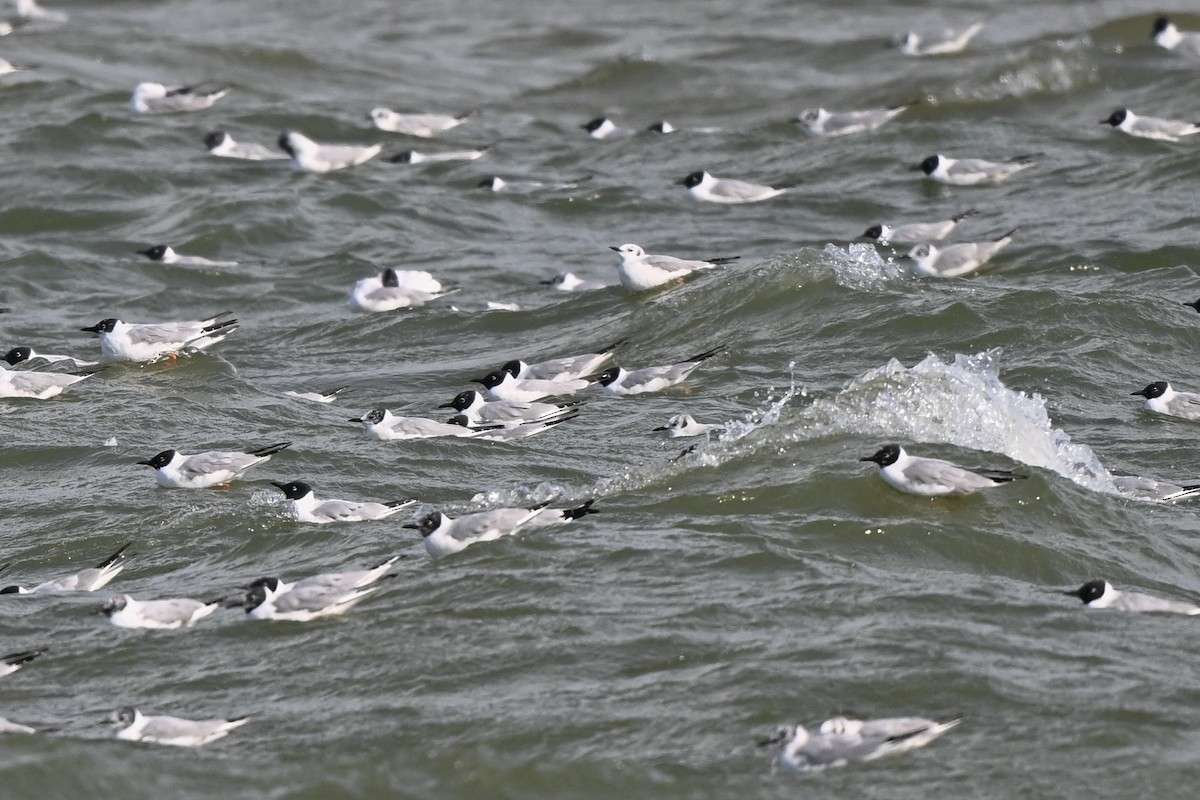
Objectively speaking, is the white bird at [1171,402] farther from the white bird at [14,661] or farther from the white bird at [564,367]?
the white bird at [14,661]

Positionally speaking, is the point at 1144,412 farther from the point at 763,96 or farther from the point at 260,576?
the point at 763,96

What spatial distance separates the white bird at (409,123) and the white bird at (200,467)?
12.9 metres

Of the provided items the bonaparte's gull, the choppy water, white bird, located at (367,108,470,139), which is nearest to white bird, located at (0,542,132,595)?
the choppy water

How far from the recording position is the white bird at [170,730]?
9.30 meters

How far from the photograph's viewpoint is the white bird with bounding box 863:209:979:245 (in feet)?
65.2

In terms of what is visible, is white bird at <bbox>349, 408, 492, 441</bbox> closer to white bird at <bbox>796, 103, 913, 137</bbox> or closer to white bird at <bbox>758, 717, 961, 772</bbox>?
white bird at <bbox>758, 717, 961, 772</bbox>

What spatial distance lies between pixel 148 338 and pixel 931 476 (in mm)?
7954

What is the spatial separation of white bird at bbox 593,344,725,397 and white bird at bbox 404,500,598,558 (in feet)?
12.2

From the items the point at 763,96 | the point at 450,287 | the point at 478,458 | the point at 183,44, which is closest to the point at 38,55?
the point at 183,44

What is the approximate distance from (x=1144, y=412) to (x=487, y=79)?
59.2 ft

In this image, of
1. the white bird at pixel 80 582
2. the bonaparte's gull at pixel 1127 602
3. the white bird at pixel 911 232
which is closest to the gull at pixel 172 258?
the white bird at pixel 911 232

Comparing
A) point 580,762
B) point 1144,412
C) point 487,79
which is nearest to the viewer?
point 580,762

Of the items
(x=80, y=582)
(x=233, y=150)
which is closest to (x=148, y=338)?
(x=80, y=582)

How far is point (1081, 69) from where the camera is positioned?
27.8m
